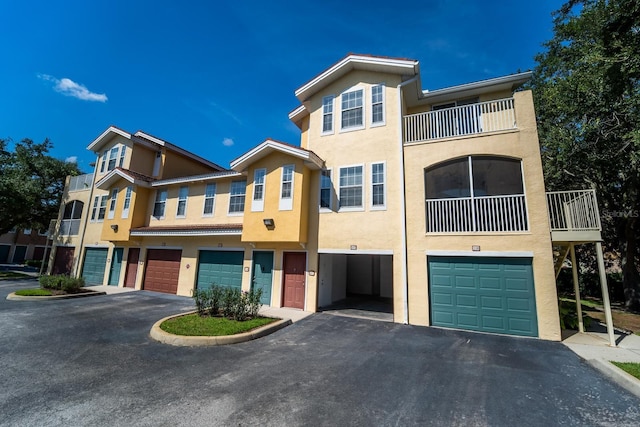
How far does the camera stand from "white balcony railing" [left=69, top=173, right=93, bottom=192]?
21062 mm

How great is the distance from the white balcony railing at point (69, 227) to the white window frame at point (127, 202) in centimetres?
645

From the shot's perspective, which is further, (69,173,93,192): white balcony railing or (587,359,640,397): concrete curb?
(69,173,93,192): white balcony railing

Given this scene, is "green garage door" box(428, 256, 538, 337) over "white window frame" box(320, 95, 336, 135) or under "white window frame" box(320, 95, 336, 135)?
under

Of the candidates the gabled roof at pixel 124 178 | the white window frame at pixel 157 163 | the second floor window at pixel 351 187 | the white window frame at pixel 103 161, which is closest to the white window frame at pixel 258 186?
the second floor window at pixel 351 187

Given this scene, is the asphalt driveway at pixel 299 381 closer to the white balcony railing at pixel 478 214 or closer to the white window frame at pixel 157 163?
the white balcony railing at pixel 478 214

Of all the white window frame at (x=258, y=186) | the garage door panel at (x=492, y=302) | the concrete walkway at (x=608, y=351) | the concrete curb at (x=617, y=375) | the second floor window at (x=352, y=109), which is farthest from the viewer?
the white window frame at (x=258, y=186)

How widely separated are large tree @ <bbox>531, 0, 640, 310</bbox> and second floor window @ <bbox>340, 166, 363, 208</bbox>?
904cm

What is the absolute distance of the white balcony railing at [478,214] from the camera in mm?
9609

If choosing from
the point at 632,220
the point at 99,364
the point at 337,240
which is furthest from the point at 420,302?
the point at 632,220

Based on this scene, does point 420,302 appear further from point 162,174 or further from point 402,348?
point 162,174

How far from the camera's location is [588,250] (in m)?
20.5

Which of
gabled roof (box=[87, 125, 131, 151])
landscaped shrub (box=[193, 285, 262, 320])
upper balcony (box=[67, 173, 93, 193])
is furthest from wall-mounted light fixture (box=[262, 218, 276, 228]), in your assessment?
upper balcony (box=[67, 173, 93, 193])

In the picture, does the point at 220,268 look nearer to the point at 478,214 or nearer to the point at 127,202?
the point at 127,202

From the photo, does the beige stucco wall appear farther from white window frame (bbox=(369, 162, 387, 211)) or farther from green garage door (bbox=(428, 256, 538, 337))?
white window frame (bbox=(369, 162, 387, 211))
